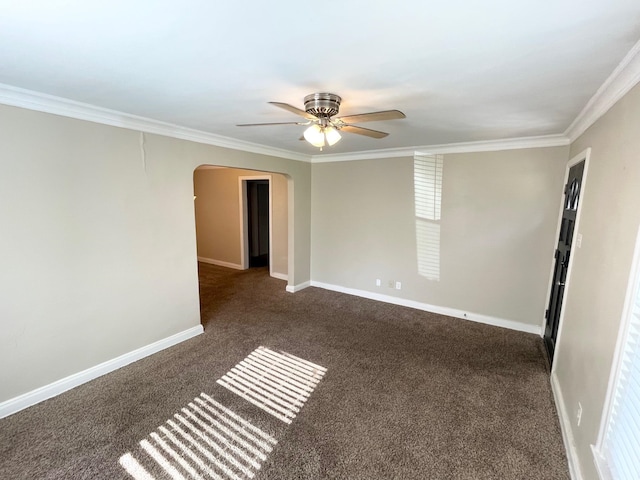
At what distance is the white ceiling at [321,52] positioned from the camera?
3.60ft

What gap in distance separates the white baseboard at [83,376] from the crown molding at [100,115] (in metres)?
2.10

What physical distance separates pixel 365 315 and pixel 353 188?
1917mm

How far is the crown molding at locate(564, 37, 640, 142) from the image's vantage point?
143cm

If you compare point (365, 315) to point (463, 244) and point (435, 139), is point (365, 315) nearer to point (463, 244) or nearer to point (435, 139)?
point (463, 244)

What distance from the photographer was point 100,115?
2416mm

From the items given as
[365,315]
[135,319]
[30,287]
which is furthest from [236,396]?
[365,315]

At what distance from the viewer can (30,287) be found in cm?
221

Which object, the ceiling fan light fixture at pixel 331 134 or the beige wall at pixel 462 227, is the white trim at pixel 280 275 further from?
the ceiling fan light fixture at pixel 331 134

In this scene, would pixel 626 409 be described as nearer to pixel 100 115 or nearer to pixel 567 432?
pixel 567 432

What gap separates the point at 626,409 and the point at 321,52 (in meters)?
2.05

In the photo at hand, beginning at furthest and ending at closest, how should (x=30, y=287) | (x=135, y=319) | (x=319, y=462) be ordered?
(x=135, y=319) → (x=30, y=287) → (x=319, y=462)

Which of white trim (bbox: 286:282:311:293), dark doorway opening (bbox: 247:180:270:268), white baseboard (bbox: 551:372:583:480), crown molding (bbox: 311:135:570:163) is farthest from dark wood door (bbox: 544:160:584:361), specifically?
dark doorway opening (bbox: 247:180:270:268)

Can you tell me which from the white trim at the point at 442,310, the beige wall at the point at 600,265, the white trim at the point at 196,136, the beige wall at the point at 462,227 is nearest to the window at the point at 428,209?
the beige wall at the point at 462,227

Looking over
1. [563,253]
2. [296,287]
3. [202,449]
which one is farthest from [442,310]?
[202,449]
